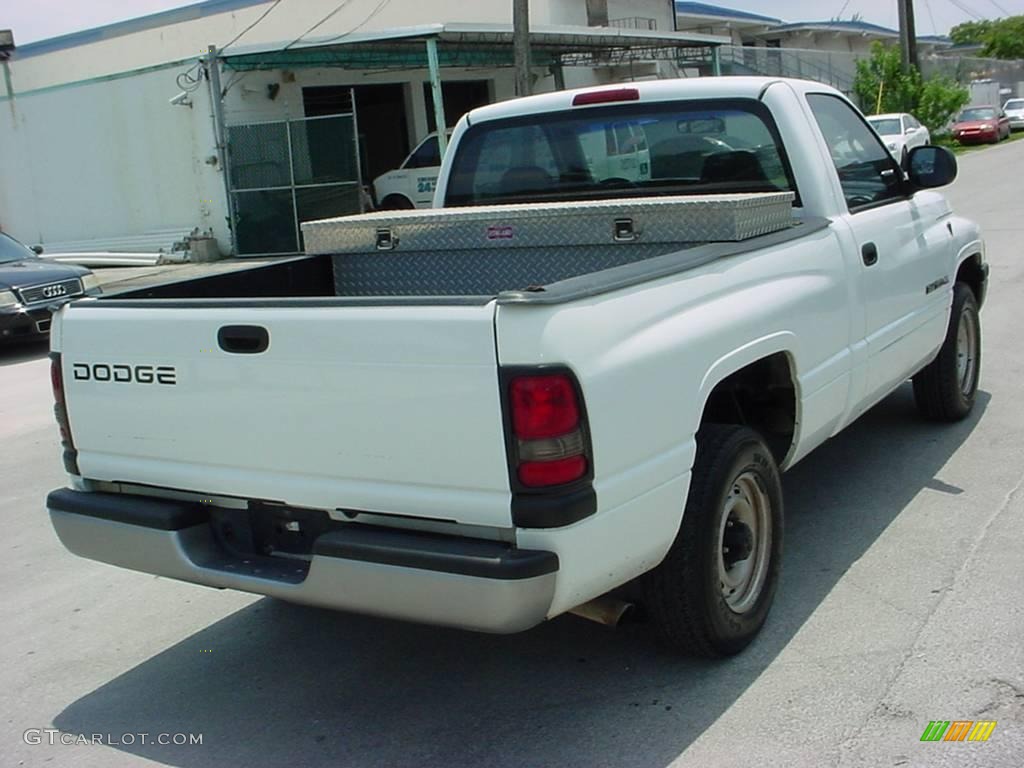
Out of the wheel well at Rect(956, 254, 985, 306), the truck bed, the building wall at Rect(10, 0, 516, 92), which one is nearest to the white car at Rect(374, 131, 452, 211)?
the building wall at Rect(10, 0, 516, 92)

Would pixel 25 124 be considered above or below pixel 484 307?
above

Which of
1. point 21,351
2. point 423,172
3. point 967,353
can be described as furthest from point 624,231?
point 423,172

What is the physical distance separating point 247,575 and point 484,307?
3.98ft

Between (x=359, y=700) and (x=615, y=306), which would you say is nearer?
(x=615, y=306)

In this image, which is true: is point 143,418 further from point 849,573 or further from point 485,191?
point 849,573

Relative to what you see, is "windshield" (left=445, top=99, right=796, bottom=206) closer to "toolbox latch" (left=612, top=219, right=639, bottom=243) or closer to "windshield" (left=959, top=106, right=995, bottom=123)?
"toolbox latch" (left=612, top=219, right=639, bottom=243)

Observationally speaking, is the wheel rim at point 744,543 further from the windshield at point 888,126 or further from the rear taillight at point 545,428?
the windshield at point 888,126

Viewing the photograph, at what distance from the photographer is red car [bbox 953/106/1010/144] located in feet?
136

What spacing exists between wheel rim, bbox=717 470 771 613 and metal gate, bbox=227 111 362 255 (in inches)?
675

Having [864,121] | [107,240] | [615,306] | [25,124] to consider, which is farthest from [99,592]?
[25,124]

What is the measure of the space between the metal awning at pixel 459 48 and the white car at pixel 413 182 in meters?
2.10

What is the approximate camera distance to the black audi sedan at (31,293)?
12570mm

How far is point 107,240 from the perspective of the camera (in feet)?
79.9

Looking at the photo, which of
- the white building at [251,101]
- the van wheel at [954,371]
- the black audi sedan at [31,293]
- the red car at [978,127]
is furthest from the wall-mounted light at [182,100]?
the red car at [978,127]
